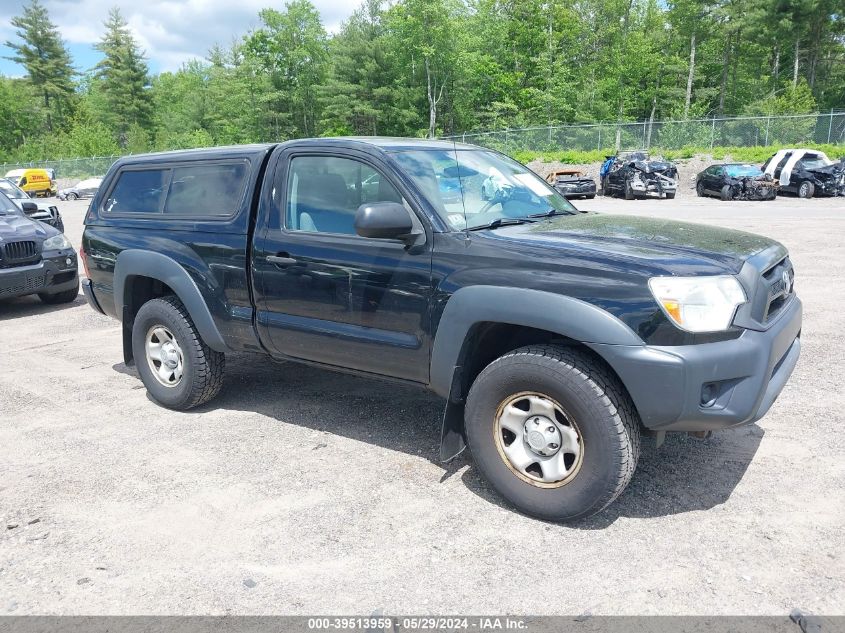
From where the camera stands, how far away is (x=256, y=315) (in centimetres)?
444

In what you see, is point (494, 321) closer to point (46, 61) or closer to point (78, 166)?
point (78, 166)

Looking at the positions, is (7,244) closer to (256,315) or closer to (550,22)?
(256,315)

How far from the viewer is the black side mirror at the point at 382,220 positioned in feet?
11.4

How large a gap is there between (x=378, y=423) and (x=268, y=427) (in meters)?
0.76

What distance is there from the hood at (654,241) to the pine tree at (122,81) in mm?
74748

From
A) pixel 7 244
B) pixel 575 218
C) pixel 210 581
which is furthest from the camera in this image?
pixel 7 244

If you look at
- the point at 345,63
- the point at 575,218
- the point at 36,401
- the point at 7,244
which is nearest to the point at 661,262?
the point at 575,218

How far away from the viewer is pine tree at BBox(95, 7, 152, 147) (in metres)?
70.1

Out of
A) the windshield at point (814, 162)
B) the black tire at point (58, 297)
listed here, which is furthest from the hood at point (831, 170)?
the black tire at point (58, 297)

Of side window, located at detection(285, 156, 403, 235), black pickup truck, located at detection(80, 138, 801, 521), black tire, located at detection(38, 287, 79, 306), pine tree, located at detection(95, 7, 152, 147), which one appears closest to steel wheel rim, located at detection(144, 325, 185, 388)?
black pickup truck, located at detection(80, 138, 801, 521)

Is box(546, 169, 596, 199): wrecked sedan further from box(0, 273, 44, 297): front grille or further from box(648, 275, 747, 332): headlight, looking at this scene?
box(648, 275, 747, 332): headlight

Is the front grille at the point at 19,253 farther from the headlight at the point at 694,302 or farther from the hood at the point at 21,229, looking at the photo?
the headlight at the point at 694,302

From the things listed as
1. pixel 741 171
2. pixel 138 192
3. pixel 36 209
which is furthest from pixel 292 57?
pixel 138 192

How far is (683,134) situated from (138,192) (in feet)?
116
